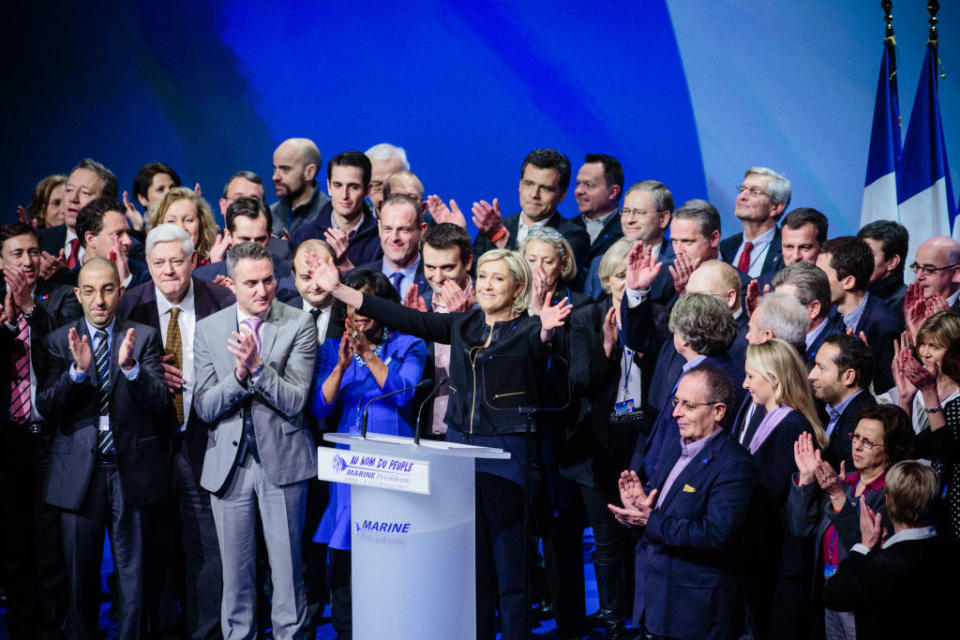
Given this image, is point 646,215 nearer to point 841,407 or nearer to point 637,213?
point 637,213

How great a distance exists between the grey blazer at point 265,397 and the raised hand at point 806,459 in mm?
1829

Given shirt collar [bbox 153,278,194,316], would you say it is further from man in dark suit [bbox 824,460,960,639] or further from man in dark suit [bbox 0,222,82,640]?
man in dark suit [bbox 824,460,960,639]

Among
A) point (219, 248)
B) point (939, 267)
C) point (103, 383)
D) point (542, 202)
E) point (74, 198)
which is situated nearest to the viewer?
point (103, 383)

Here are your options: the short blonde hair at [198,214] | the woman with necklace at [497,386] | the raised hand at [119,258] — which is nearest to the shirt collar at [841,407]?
the woman with necklace at [497,386]

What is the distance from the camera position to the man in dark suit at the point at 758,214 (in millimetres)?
6027

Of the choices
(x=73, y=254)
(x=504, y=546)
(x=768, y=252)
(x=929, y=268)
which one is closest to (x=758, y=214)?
(x=768, y=252)

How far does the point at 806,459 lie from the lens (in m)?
3.78

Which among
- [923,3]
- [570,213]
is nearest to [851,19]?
[923,3]

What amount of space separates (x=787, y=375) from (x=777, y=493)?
407 mm

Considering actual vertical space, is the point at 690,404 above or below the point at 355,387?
below

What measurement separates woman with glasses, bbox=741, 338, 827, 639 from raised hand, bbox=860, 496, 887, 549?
0.91 ft

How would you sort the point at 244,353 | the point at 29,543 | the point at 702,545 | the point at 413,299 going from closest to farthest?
the point at 702,545 < the point at 244,353 < the point at 29,543 < the point at 413,299

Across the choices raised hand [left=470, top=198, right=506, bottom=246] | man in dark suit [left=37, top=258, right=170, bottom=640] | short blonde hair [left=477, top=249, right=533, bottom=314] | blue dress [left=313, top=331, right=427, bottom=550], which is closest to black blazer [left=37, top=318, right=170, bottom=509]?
man in dark suit [left=37, top=258, right=170, bottom=640]

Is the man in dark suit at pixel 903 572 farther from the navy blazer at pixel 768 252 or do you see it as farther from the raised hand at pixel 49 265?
the raised hand at pixel 49 265
